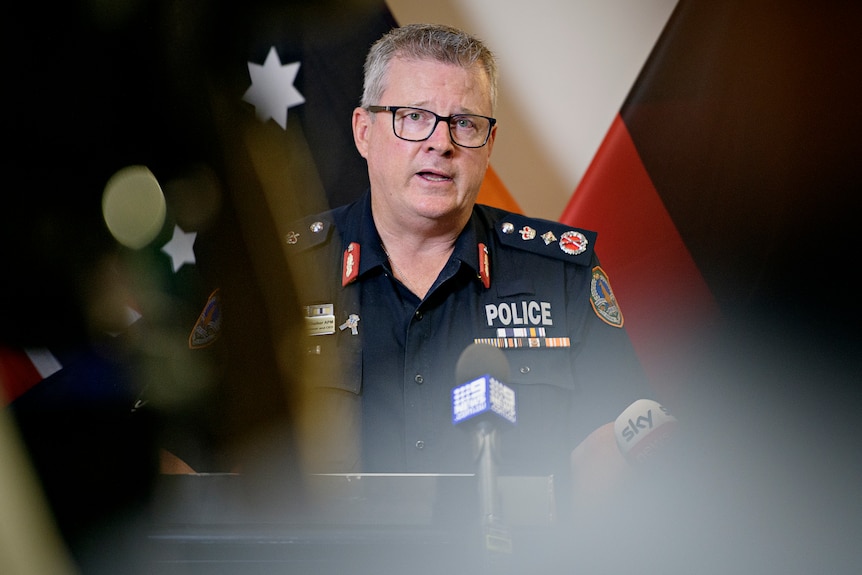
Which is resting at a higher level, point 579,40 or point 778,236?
point 579,40

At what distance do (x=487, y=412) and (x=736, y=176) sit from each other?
2070 millimetres

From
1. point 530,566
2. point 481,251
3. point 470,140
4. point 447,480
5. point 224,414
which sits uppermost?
point 470,140

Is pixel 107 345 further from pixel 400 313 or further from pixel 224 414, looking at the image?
pixel 400 313

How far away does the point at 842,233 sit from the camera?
2.60 m

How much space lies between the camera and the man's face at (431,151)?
80.6 inches

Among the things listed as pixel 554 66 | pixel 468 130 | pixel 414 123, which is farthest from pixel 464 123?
pixel 554 66

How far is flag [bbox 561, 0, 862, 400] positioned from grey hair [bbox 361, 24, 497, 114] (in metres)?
0.73

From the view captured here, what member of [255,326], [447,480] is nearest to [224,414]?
[255,326]

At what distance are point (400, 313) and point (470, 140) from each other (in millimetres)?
477

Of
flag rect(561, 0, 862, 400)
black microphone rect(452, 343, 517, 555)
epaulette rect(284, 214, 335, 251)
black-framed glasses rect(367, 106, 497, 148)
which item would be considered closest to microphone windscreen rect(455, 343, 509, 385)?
black microphone rect(452, 343, 517, 555)

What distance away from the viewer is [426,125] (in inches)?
81.0

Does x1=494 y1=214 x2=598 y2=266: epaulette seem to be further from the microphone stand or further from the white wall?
the microphone stand

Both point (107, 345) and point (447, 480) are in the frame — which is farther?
point (107, 345)

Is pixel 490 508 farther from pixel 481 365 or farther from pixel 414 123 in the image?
pixel 414 123
